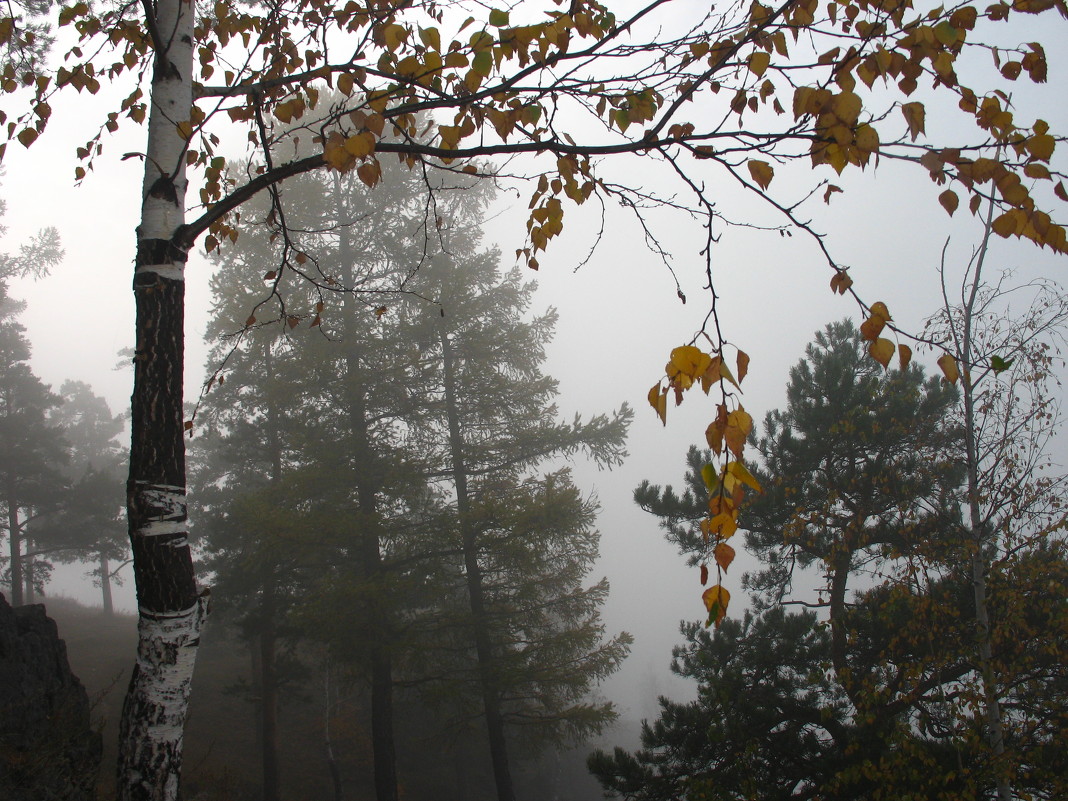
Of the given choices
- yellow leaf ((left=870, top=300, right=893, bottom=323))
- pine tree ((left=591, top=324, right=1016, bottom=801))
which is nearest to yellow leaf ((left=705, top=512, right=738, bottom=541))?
yellow leaf ((left=870, top=300, right=893, bottom=323))

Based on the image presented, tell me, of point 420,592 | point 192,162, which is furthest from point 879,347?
point 420,592

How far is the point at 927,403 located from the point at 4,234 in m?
24.3

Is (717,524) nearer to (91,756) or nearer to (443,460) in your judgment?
(91,756)

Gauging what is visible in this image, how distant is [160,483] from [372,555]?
9237 mm

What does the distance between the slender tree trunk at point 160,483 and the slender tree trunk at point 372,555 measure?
779 centimetres

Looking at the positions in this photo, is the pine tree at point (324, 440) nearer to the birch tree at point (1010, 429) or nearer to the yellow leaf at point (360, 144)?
the yellow leaf at point (360, 144)

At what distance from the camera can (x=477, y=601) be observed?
37.0 feet

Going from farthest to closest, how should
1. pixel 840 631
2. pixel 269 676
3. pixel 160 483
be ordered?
pixel 269 676 < pixel 840 631 < pixel 160 483

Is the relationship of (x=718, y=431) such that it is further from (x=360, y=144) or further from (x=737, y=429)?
(x=360, y=144)

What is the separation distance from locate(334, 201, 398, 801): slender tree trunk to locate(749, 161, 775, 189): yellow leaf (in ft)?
30.7

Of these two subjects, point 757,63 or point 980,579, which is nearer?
point 757,63

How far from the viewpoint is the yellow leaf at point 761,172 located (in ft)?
6.23

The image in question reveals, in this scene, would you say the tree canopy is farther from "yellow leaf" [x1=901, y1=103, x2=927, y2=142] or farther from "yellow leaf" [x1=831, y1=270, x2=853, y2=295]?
"yellow leaf" [x1=901, y1=103, x2=927, y2=142]

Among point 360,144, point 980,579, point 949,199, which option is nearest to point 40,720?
point 360,144
